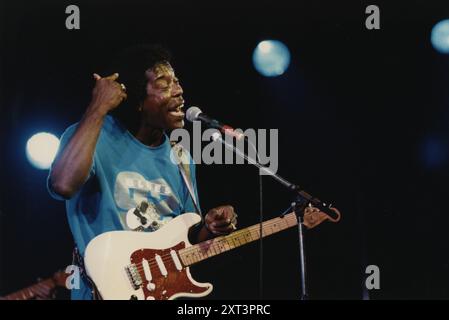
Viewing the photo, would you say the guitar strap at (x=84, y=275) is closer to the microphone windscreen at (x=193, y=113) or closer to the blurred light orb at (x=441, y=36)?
the microphone windscreen at (x=193, y=113)

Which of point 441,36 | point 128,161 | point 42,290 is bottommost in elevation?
point 42,290

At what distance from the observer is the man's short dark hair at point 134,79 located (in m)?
3.08

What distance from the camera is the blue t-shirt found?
2.68m

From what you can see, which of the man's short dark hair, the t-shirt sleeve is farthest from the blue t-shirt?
the man's short dark hair

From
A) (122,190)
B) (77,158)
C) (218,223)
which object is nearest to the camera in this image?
(77,158)

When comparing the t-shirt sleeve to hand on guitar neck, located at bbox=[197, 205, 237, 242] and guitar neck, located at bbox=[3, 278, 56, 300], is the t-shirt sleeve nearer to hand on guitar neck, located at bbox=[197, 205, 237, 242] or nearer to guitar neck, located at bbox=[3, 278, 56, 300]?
guitar neck, located at bbox=[3, 278, 56, 300]

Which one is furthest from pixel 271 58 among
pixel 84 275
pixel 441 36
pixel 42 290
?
pixel 42 290

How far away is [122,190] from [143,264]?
0.40 meters

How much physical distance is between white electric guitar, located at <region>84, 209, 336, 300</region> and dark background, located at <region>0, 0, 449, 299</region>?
1.88 ft

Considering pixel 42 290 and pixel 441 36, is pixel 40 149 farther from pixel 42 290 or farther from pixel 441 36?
pixel 441 36

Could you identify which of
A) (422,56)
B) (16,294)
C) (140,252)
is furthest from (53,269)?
(422,56)

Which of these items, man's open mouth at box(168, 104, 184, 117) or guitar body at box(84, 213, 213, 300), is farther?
man's open mouth at box(168, 104, 184, 117)

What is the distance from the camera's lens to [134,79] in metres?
3.09

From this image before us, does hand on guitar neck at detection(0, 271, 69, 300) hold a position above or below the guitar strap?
below
